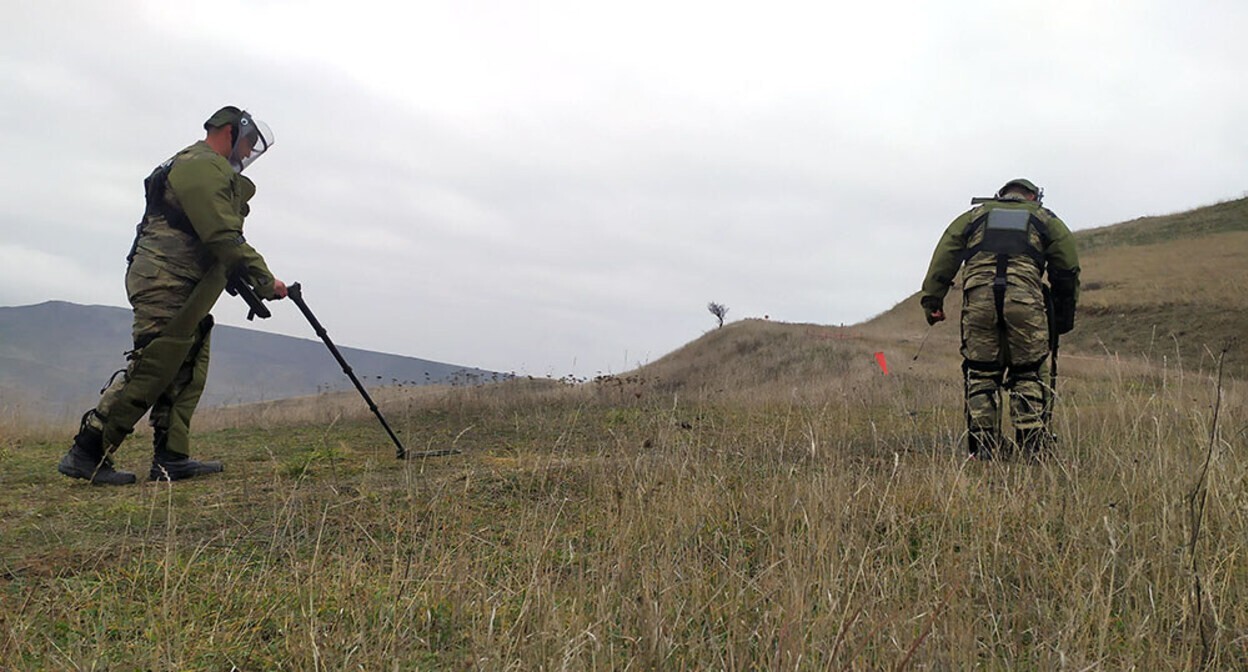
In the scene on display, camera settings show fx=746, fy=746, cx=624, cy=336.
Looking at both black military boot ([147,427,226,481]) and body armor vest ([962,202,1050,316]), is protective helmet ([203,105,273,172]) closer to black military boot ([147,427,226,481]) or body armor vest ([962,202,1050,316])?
black military boot ([147,427,226,481])

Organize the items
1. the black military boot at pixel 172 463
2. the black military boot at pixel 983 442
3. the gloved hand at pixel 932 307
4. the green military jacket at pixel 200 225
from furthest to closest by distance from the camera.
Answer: the gloved hand at pixel 932 307 → the black military boot at pixel 172 463 → the green military jacket at pixel 200 225 → the black military boot at pixel 983 442

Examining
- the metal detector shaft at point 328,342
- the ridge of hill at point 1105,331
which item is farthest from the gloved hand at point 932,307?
the ridge of hill at point 1105,331

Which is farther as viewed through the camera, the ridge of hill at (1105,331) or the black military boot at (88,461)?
the ridge of hill at (1105,331)

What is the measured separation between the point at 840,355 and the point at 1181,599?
20.5 metres

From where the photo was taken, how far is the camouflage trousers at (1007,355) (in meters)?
5.01

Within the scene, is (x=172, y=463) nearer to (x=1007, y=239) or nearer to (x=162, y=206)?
(x=162, y=206)

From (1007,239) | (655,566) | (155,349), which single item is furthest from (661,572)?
(1007,239)

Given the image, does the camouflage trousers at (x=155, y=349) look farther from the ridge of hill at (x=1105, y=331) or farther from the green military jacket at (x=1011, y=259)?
the ridge of hill at (x=1105, y=331)

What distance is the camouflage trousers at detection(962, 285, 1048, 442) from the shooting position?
5.01 meters

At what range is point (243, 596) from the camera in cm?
231

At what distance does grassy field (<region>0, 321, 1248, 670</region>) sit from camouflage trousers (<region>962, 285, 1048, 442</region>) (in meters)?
0.57

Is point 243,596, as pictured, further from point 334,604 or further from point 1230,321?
point 1230,321

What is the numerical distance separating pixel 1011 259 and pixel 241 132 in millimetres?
5339

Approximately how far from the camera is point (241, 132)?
5098mm
